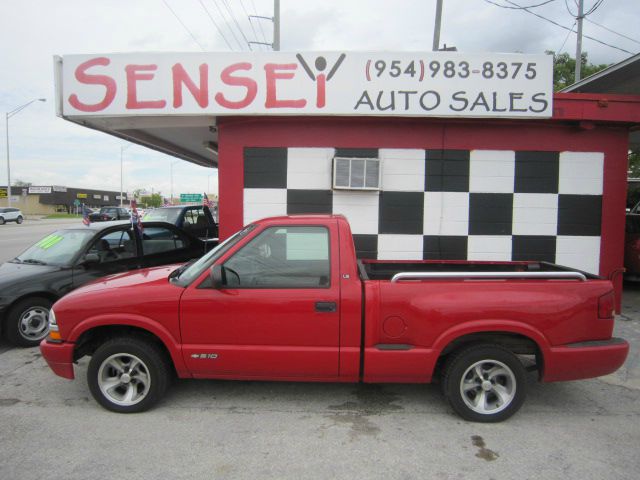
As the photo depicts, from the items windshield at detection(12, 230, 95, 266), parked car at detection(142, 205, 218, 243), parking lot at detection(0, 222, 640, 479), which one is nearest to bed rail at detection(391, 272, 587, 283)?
parking lot at detection(0, 222, 640, 479)

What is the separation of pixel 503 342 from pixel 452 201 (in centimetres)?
316

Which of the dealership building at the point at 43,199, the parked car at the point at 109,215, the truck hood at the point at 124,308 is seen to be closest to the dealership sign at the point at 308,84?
the truck hood at the point at 124,308

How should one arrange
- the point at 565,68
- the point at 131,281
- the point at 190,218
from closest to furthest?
the point at 131,281 < the point at 190,218 < the point at 565,68

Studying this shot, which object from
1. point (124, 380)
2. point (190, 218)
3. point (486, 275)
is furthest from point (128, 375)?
point (190, 218)

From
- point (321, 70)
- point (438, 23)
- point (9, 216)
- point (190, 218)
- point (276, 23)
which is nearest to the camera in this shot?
point (321, 70)

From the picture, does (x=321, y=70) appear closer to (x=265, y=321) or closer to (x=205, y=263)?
(x=205, y=263)

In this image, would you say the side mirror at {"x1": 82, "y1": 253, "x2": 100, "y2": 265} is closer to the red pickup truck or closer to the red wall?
the red wall

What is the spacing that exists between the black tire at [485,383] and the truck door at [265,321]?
950 mm

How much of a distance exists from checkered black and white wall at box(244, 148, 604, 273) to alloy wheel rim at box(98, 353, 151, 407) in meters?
3.08

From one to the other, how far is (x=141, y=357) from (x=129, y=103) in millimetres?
3633

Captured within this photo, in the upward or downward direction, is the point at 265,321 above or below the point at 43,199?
below

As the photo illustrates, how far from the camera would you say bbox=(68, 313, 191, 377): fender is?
322 cm

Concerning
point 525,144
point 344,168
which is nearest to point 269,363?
point 344,168

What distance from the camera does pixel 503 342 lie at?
10.8 feet
